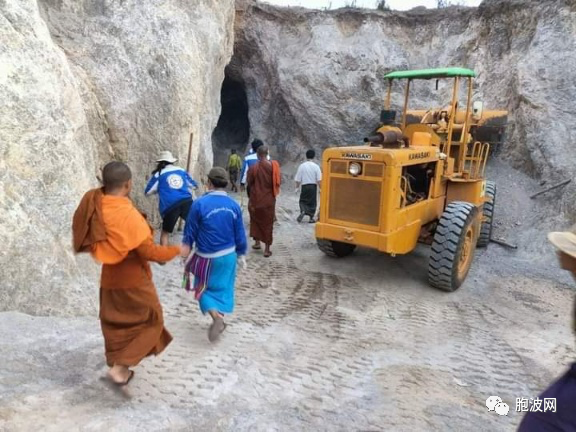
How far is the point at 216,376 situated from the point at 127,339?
0.72 m

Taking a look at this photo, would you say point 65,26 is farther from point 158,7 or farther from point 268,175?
point 268,175

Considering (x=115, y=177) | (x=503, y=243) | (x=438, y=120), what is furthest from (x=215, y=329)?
(x=503, y=243)

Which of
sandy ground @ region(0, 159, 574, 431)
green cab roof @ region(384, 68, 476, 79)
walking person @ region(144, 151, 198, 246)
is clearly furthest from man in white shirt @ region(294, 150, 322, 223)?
walking person @ region(144, 151, 198, 246)

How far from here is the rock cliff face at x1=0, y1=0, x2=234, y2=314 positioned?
4.02 metres

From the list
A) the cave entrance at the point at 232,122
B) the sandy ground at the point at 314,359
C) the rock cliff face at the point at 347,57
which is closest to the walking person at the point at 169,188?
the sandy ground at the point at 314,359

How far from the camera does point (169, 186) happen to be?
5629 millimetres

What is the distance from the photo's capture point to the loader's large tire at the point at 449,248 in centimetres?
557

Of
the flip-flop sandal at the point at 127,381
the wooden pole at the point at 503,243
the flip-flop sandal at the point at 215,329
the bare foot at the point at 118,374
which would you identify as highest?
the bare foot at the point at 118,374

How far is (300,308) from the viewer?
196 inches

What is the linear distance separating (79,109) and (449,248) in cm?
452

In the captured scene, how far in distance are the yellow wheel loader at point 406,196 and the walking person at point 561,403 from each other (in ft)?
12.9

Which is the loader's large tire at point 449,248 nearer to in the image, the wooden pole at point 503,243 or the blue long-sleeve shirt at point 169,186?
the wooden pole at point 503,243

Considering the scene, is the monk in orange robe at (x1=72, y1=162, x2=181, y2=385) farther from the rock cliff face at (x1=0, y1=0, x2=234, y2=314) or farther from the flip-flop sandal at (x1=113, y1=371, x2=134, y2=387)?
the rock cliff face at (x1=0, y1=0, x2=234, y2=314)

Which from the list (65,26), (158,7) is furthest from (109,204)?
(158,7)
